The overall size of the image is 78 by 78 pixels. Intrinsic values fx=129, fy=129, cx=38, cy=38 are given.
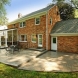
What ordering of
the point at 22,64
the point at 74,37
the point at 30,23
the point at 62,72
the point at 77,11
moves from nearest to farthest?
the point at 62,72 → the point at 22,64 → the point at 74,37 → the point at 30,23 → the point at 77,11

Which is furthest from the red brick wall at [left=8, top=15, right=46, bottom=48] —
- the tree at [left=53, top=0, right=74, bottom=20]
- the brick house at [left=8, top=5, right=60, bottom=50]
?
the tree at [left=53, top=0, right=74, bottom=20]

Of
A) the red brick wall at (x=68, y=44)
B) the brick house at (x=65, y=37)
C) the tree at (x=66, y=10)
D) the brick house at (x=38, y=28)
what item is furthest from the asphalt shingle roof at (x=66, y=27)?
the tree at (x=66, y=10)

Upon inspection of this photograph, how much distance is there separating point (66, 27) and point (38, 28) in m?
4.54

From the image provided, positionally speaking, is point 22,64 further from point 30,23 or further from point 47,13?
point 30,23

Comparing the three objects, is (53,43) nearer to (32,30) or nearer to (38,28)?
(38,28)

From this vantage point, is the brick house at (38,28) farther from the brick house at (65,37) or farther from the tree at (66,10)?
the tree at (66,10)

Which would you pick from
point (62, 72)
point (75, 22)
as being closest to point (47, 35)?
point (75, 22)

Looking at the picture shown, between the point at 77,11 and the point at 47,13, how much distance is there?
14545 millimetres

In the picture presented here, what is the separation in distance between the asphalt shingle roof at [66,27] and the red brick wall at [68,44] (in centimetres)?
98

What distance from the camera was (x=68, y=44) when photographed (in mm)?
17828

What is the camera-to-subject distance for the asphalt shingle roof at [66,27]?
59.0 feet

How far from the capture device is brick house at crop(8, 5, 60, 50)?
19.8 m

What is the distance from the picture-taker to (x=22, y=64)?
12562mm

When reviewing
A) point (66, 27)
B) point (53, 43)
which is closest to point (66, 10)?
point (66, 27)
